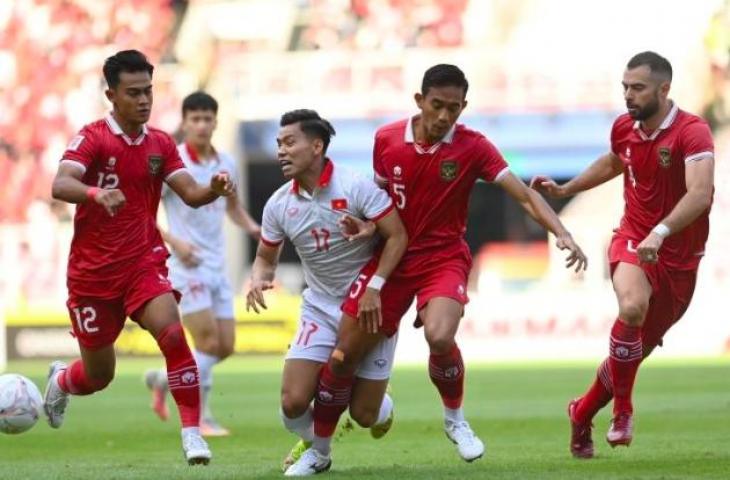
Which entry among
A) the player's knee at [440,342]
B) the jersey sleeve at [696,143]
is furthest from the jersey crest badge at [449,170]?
the jersey sleeve at [696,143]

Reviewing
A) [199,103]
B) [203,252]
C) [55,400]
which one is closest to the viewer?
[55,400]

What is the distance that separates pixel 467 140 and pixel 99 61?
1220 inches

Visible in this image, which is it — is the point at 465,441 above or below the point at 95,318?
below

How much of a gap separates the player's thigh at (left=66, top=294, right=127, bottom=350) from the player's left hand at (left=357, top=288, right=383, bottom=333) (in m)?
1.66

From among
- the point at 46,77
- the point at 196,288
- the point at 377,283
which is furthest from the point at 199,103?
the point at 46,77

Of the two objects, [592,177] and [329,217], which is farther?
[592,177]

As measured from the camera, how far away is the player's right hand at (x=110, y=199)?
865 centimetres

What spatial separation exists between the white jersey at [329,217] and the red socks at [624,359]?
1613 millimetres

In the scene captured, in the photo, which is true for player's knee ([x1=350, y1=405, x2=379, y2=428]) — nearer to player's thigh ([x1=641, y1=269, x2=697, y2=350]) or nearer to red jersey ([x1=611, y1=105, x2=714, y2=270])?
player's thigh ([x1=641, y1=269, x2=697, y2=350])

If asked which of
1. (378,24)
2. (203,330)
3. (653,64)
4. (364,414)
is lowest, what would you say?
(203,330)

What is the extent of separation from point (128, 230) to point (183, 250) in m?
3.38

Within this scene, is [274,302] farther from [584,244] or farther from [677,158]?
[677,158]

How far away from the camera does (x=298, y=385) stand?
368 inches

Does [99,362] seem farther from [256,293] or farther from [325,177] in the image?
[325,177]
